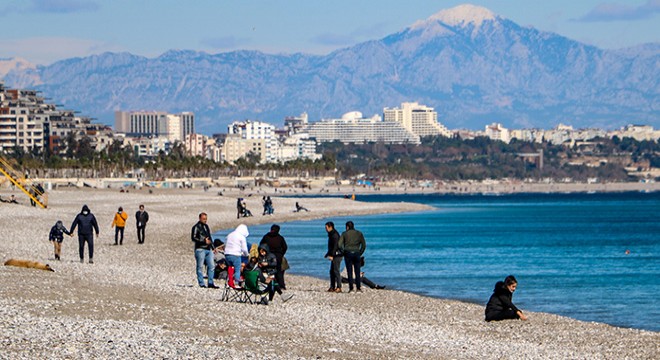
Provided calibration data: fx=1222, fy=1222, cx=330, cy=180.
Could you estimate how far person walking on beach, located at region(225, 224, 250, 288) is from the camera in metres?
23.7

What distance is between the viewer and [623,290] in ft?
106

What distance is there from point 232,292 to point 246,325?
15.4 feet

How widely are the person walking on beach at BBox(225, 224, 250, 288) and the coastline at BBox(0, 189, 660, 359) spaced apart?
70cm

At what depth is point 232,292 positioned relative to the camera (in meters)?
23.5

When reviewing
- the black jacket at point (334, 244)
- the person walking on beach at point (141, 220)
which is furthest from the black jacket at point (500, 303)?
the person walking on beach at point (141, 220)

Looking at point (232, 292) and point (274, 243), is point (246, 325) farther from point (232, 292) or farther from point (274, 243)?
point (274, 243)

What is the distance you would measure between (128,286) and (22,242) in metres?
14.6

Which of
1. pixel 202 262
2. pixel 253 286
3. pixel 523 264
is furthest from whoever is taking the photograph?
pixel 523 264

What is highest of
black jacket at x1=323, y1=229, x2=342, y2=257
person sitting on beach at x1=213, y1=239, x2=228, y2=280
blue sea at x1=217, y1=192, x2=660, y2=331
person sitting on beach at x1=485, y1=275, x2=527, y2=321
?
black jacket at x1=323, y1=229, x2=342, y2=257

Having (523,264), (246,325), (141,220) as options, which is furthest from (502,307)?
(523,264)

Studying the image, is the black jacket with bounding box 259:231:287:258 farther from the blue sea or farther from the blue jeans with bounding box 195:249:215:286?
the blue sea

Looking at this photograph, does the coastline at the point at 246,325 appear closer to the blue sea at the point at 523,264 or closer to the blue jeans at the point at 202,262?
the blue jeans at the point at 202,262

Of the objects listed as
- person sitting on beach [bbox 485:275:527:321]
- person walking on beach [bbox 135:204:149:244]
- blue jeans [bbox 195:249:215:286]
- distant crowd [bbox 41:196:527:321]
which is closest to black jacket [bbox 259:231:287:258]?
distant crowd [bbox 41:196:527:321]

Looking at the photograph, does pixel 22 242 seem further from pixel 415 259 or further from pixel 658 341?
pixel 658 341
